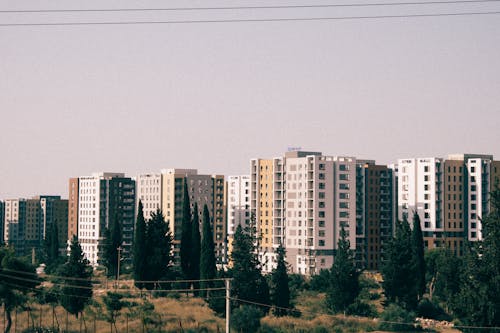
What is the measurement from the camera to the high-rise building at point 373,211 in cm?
17038

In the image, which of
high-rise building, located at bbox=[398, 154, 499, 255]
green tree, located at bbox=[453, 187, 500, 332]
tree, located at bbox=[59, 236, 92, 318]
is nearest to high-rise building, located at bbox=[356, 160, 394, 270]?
high-rise building, located at bbox=[398, 154, 499, 255]

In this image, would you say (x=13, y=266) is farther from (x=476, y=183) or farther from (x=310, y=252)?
(x=476, y=183)

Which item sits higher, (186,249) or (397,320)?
(186,249)

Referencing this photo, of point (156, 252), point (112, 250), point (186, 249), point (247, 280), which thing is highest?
point (186, 249)

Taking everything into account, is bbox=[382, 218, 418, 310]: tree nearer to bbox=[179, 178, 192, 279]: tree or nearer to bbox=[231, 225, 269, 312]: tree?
bbox=[231, 225, 269, 312]: tree

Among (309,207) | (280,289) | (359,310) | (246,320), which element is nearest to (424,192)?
(309,207)

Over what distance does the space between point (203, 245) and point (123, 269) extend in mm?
63777

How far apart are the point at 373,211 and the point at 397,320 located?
311 ft

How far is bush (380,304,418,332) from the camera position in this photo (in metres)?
80.4

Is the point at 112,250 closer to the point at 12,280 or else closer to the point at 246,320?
the point at 12,280

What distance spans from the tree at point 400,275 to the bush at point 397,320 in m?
5.32

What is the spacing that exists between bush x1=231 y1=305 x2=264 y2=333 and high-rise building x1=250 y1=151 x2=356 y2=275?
257 ft

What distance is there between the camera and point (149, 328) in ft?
249

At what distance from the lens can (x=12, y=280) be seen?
81.4 metres
